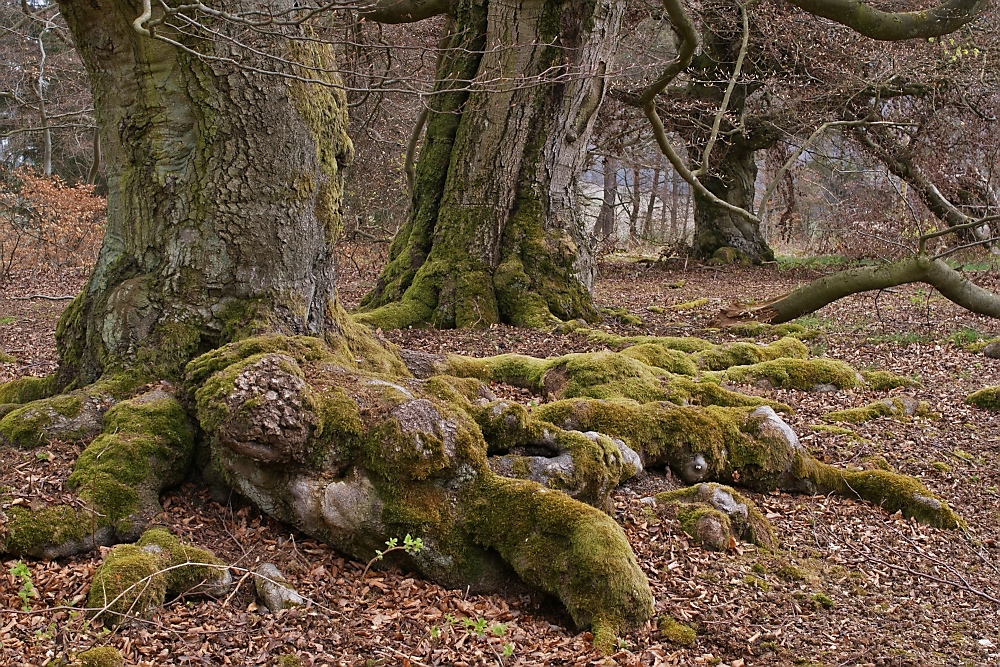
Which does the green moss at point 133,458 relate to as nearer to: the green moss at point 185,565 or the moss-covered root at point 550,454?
the green moss at point 185,565

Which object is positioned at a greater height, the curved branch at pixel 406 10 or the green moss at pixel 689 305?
the curved branch at pixel 406 10

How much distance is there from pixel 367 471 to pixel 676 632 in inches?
70.4

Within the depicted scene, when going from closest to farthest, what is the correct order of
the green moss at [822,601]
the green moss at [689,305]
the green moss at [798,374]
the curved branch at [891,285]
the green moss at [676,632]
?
the green moss at [676,632], the green moss at [822,601], the green moss at [798,374], the curved branch at [891,285], the green moss at [689,305]

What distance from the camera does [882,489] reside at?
5.83 meters

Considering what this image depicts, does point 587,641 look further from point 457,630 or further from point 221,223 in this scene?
point 221,223

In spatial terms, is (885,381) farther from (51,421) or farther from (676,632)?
(51,421)

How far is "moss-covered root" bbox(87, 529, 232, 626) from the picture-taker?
3.59m

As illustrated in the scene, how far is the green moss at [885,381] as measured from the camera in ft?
26.9

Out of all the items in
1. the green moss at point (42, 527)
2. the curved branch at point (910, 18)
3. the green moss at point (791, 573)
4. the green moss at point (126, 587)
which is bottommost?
the green moss at point (791, 573)

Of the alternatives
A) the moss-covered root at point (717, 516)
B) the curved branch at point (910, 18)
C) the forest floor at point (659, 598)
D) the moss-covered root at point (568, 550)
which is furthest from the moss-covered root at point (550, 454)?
the curved branch at point (910, 18)

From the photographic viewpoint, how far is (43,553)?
3885mm

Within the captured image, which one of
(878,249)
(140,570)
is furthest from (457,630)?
(878,249)

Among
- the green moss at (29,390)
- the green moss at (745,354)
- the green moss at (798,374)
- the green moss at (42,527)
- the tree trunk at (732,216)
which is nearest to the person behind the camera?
the green moss at (42,527)

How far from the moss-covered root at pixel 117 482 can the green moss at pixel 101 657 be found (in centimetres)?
85
